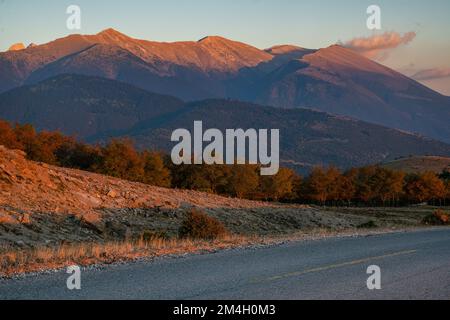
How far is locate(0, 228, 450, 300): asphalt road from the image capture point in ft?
32.6

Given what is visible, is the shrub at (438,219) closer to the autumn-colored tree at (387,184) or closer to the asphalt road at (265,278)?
the asphalt road at (265,278)

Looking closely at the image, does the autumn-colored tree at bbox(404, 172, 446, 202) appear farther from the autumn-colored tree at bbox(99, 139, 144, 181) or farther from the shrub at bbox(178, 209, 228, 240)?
the shrub at bbox(178, 209, 228, 240)

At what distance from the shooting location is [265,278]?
37.2 ft

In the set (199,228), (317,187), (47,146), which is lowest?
(199,228)

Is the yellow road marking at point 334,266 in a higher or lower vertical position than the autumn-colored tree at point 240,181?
lower

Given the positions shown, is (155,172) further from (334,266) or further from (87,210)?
(334,266)

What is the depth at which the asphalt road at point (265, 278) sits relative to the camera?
9922 mm

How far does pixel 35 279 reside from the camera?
1170 centimetres

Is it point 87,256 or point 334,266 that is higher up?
point 87,256

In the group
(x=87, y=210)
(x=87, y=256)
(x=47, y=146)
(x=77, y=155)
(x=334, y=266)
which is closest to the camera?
(x=334, y=266)

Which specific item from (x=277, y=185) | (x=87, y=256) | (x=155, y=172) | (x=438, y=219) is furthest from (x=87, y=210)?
(x=277, y=185)

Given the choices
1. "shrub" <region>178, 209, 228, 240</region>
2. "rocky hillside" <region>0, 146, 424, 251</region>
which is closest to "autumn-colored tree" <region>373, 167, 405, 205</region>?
"rocky hillside" <region>0, 146, 424, 251</region>

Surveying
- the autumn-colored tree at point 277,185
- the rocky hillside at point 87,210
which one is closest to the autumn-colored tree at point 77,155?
the rocky hillside at point 87,210
